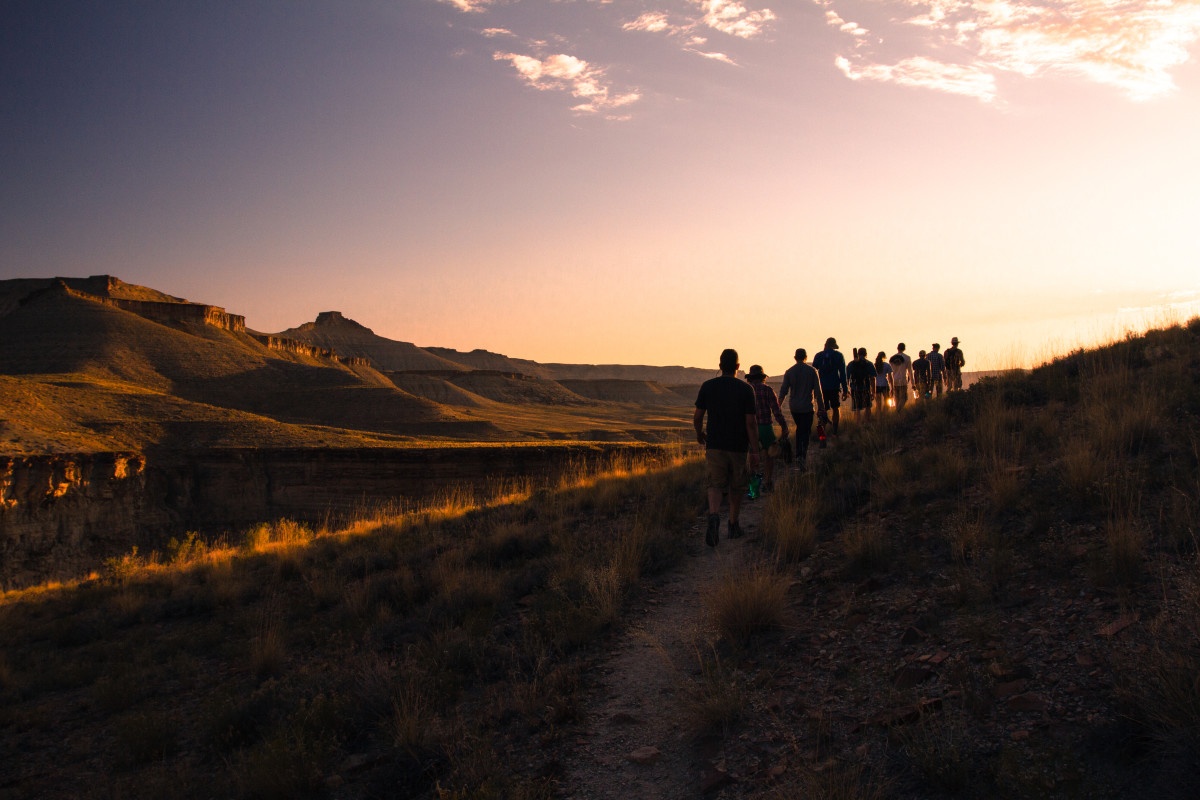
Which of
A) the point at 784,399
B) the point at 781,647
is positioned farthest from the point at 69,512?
the point at 781,647

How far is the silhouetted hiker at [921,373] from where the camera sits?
15375 millimetres

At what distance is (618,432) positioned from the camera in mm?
63344

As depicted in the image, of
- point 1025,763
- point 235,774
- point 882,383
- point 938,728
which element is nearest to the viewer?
point 1025,763

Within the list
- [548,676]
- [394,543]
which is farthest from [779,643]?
[394,543]

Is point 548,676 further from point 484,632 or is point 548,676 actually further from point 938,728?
point 938,728

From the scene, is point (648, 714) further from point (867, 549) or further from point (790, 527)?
point (790, 527)

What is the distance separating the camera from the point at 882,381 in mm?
14492

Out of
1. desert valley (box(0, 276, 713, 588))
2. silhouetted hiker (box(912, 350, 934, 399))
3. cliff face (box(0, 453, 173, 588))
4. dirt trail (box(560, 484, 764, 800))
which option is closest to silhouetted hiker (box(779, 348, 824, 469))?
dirt trail (box(560, 484, 764, 800))

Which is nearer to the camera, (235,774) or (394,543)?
(235,774)

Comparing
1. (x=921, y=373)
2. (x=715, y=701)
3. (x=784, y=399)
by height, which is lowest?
(x=715, y=701)

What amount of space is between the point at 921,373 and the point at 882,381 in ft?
5.53

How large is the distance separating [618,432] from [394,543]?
175 feet

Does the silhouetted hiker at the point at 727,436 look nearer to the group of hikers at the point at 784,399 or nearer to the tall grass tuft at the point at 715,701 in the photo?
the group of hikers at the point at 784,399

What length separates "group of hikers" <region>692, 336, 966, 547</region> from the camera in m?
7.36
